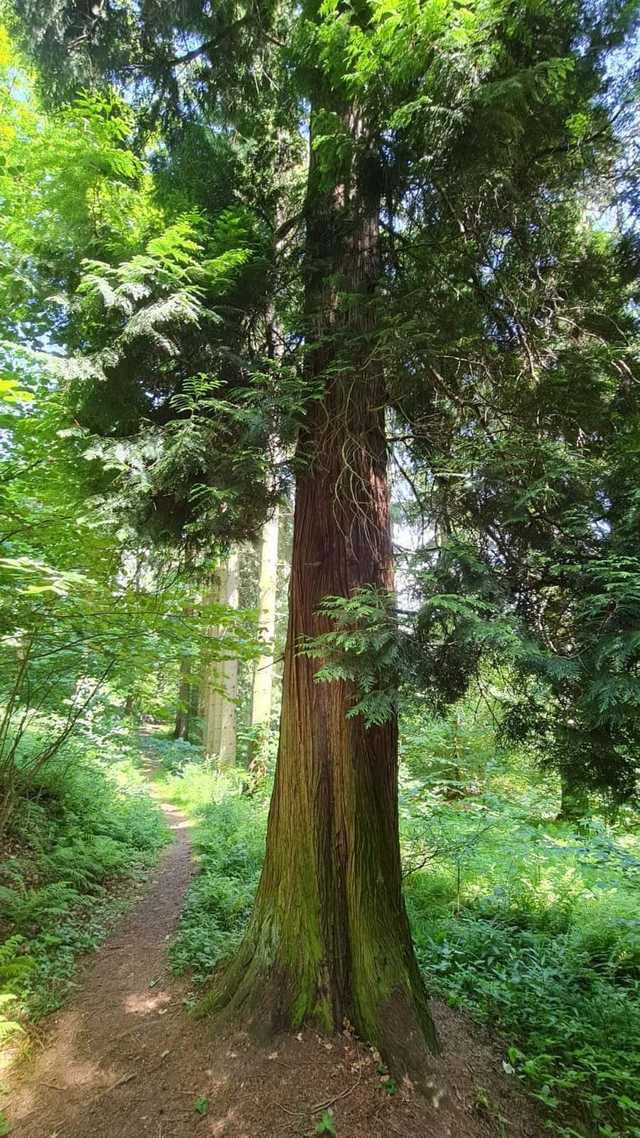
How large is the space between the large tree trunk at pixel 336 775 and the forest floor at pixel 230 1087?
0.53ft

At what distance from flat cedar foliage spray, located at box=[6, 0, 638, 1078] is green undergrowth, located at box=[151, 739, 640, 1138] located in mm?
853

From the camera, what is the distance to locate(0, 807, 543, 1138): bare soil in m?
2.54

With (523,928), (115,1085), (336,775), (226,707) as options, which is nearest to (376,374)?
(336,775)

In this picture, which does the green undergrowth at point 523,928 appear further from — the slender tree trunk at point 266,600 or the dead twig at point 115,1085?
the slender tree trunk at point 266,600

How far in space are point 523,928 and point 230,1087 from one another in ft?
9.38

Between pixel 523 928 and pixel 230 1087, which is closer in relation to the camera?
pixel 230 1087

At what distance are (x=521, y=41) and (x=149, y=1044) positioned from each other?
19.6ft

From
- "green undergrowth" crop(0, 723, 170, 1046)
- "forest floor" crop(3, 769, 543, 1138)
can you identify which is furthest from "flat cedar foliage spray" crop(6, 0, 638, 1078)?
"green undergrowth" crop(0, 723, 170, 1046)

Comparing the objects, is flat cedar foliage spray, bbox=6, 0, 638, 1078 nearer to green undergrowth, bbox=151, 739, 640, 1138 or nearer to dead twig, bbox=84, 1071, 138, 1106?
dead twig, bbox=84, 1071, 138, 1106

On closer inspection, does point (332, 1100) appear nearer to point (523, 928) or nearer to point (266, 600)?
point (523, 928)

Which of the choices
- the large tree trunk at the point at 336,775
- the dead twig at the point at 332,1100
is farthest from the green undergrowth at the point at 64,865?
the dead twig at the point at 332,1100

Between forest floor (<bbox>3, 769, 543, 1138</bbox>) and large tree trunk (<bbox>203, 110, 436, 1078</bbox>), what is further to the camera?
large tree trunk (<bbox>203, 110, 436, 1078</bbox>)

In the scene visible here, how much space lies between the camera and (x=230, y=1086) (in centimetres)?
270

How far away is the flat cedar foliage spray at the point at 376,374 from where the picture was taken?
2.58 metres
